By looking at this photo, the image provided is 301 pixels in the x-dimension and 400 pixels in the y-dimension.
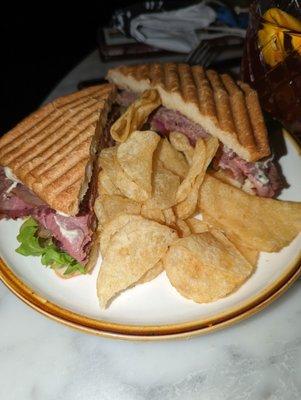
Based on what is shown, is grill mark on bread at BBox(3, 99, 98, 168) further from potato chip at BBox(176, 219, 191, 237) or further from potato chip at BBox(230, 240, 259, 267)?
potato chip at BBox(230, 240, 259, 267)

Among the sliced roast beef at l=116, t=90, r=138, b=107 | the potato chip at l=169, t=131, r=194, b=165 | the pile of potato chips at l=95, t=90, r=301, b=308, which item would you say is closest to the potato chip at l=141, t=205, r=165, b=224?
the pile of potato chips at l=95, t=90, r=301, b=308

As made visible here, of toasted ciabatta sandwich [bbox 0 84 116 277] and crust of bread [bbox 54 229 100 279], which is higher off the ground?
toasted ciabatta sandwich [bbox 0 84 116 277]

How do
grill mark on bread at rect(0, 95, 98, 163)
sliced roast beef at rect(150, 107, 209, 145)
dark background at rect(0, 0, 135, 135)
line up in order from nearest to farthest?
grill mark on bread at rect(0, 95, 98, 163)
sliced roast beef at rect(150, 107, 209, 145)
dark background at rect(0, 0, 135, 135)

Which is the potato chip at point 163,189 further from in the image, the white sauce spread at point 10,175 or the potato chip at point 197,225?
the white sauce spread at point 10,175

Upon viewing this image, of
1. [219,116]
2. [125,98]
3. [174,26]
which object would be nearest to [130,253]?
[219,116]

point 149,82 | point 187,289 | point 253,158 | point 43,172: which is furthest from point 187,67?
point 187,289

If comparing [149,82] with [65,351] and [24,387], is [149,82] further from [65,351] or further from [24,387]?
[24,387]
